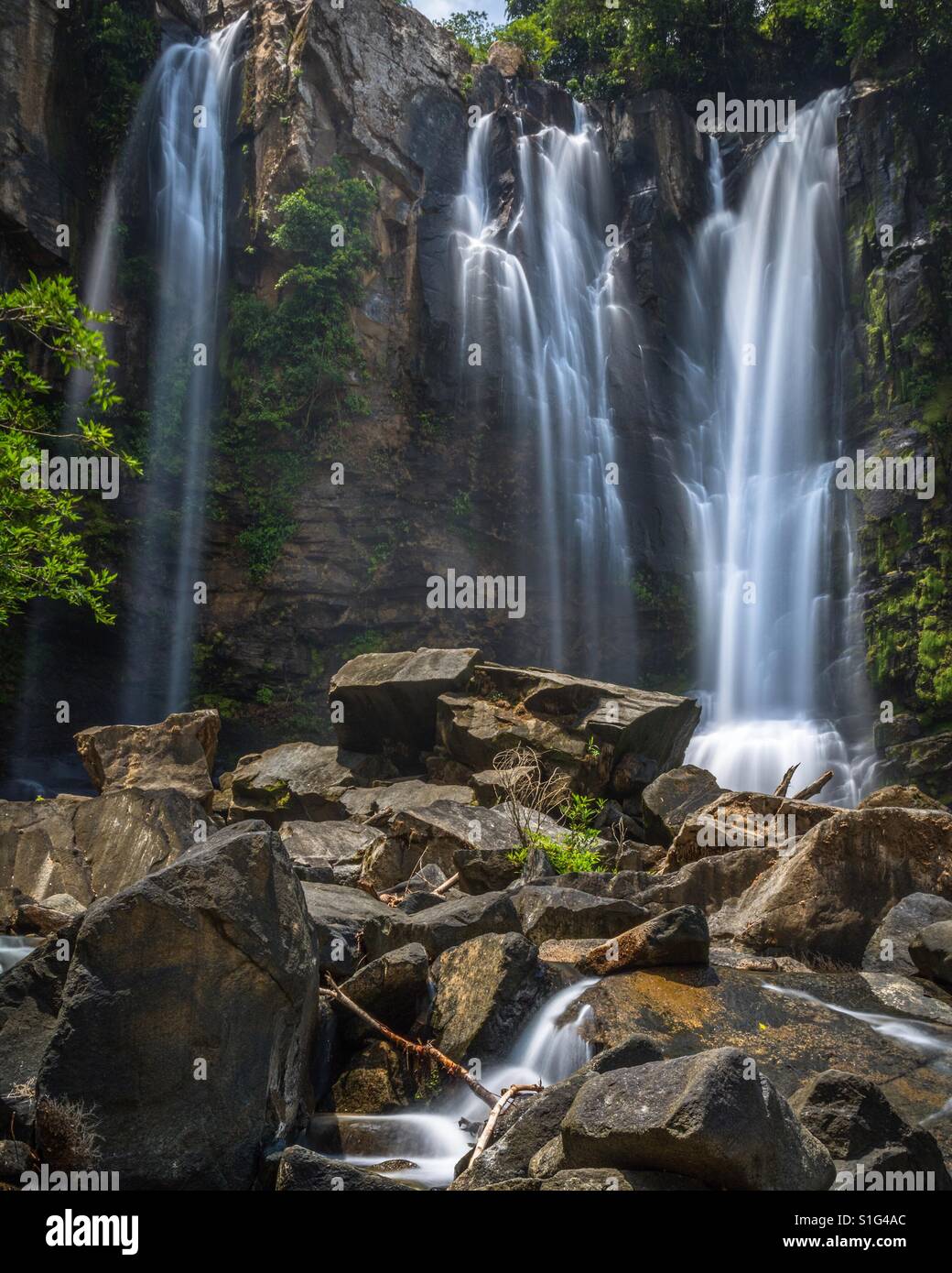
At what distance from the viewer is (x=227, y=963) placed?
4.44 m

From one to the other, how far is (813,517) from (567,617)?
660 centimetres

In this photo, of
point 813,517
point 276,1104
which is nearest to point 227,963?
point 276,1104

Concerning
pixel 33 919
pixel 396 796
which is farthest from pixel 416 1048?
pixel 396 796

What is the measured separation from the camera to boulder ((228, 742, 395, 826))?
15430mm

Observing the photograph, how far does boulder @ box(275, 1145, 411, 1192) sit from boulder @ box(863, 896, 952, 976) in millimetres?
4457

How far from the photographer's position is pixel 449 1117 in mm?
5316

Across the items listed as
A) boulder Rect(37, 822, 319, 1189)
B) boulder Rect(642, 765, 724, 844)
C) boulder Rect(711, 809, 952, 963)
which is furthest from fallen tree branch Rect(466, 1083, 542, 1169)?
boulder Rect(642, 765, 724, 844)

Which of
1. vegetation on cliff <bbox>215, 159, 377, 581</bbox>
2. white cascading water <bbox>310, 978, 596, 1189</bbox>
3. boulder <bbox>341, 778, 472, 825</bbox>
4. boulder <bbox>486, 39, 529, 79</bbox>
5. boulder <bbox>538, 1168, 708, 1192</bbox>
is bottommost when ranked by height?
white cascading water <bbox>310, 978, 596, 1189</bbox>

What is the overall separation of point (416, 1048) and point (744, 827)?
5.90 metres

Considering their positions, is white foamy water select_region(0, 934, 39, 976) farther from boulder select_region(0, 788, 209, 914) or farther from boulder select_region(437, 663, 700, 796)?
boulder select_region(437, 663, 700, 796)

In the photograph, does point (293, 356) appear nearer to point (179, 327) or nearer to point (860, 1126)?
A: point (179, 327)

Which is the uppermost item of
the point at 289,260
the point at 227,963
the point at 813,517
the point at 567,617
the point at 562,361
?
the point at 289,260

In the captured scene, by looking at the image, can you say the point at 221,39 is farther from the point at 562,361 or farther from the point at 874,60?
the point at 874,60
